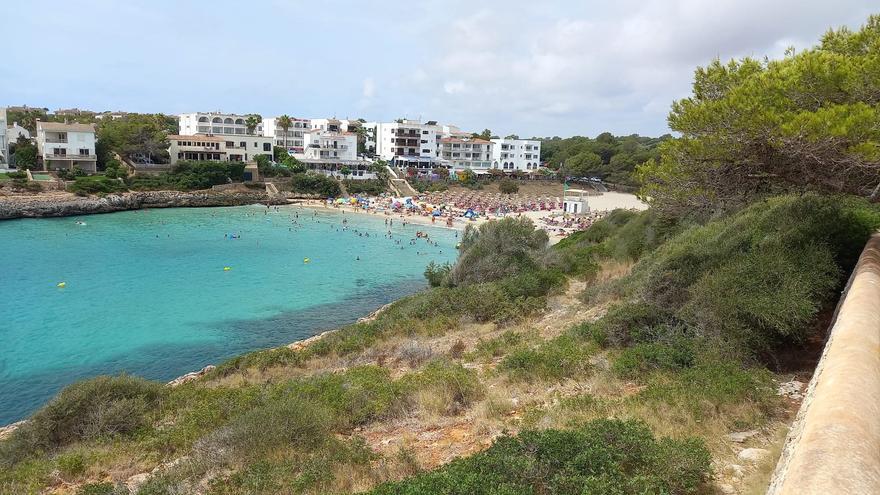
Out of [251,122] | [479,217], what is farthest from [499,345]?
[251,122]

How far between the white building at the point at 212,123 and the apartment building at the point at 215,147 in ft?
25.1

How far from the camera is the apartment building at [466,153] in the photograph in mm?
99812

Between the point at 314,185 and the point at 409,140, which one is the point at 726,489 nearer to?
the point at 314,185

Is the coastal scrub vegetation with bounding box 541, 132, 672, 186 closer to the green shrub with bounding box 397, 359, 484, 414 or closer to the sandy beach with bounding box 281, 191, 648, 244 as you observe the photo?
the sandy beach with bounding box 281, 191, 648, 244

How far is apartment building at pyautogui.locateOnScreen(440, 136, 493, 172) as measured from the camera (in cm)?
9981

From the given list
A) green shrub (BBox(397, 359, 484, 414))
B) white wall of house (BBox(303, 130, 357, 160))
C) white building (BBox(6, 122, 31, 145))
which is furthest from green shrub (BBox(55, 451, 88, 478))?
white wall of house (BBox(303, 130, 357, 160))

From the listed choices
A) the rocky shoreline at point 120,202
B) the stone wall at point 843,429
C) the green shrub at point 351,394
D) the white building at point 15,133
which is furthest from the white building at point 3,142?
the stone wall at point 843,429

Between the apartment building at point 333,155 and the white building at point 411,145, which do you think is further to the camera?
the white building at point 411,145

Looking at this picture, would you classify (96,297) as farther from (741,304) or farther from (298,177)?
(298,177)

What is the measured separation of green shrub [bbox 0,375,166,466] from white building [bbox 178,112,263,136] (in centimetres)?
8320

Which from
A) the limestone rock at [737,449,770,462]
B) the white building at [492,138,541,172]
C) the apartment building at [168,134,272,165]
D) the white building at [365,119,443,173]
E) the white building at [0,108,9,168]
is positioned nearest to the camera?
the limestone rock at [737,449,770,462]

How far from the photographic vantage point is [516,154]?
339ft

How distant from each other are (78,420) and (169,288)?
24586mm

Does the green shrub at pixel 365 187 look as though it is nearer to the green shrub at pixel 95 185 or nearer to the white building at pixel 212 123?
the white building at pixel 212 123
